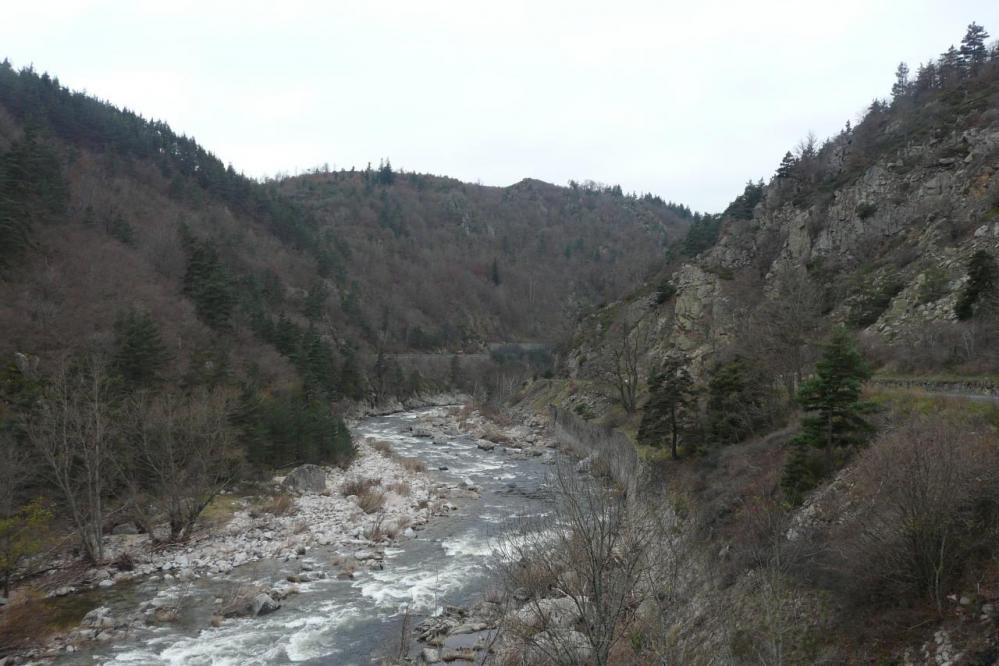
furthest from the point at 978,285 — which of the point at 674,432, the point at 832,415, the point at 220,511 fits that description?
the point at 220,511

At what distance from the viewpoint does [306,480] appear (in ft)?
113

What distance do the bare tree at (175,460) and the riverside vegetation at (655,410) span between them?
0.24 m

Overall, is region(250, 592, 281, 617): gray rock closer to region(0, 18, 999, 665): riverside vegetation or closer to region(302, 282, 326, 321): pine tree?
region(0, 18, 999, 665): riverside vegetation

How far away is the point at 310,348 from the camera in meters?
57.9

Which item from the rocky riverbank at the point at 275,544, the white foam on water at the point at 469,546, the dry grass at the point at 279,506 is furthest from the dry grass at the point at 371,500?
the white foam on water at the point at 469,546

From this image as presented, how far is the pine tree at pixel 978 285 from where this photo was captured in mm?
24875

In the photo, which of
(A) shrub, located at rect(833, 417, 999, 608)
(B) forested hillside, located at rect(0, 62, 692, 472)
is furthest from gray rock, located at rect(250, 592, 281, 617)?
(B) forested hillside, located at rect(0, 62, 692, 472)

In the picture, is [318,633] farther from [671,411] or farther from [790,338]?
[790,338]

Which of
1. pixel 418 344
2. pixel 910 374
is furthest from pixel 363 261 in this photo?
pixel 910 374

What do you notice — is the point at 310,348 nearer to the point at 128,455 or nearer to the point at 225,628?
the point at 128,455

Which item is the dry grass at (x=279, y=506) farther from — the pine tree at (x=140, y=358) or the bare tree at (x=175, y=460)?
the pine tree at (x=140, y=358)

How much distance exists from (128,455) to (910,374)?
3513 centimetres

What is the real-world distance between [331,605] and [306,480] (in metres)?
17.5

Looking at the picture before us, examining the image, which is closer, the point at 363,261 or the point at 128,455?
the point at 128,455
